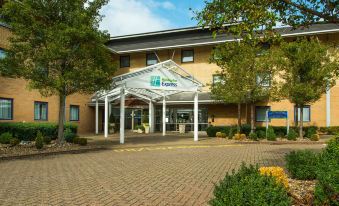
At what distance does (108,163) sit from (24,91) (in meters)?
16.1

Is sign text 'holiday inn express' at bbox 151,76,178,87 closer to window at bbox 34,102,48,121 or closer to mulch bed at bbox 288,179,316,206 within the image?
window at bbox 34,102,48,121

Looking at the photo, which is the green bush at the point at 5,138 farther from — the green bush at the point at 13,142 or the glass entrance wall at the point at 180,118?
the glass entrance wall at the point at 180,118

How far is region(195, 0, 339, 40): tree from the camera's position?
8.66 m

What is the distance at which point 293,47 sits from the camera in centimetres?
2511

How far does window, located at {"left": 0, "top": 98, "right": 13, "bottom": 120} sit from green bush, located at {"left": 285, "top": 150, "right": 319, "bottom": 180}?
2076cm

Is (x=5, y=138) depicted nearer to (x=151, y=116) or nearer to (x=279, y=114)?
(x=279, y=114)

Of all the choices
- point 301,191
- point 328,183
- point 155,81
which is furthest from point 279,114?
point 328,183

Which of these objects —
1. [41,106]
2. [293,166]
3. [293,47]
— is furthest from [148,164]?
[41,106]

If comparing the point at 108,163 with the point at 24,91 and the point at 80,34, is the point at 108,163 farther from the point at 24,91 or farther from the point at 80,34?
the point at 24,91

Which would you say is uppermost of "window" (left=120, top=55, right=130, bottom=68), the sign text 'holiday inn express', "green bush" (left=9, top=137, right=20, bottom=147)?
"window" (left=120, top=55, right=130, bottom=68)

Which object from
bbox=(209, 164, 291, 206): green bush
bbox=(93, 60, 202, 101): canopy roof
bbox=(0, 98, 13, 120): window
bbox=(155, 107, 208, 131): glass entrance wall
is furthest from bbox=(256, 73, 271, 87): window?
bbox=(209, 164, 291, 206): green bush

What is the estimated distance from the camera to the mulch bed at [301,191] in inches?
253

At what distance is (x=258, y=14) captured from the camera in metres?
8.49

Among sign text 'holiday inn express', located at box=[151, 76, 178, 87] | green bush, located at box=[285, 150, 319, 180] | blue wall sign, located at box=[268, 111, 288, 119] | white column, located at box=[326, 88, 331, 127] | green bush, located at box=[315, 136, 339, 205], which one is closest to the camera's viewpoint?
green bush, located at box=[315, 136, 339, 205]
